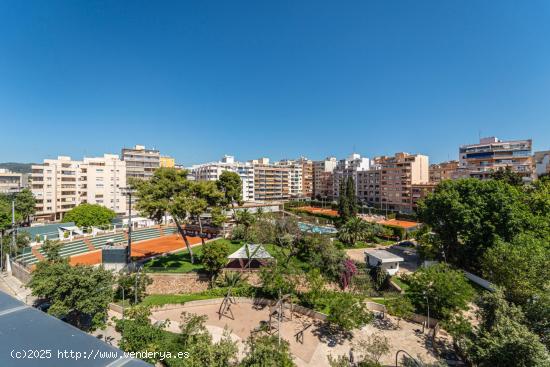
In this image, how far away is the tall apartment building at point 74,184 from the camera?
4884cm

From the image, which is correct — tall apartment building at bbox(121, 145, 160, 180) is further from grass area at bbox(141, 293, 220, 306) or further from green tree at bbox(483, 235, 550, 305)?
green tree at bbox(483, 235, 550, 305)

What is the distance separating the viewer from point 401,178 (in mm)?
60469

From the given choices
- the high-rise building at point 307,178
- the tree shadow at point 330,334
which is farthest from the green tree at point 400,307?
the high-rise building at point 307,178

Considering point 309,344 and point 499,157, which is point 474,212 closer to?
point 309,344

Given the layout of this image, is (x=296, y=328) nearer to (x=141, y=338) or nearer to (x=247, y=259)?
(x=247, y=259)

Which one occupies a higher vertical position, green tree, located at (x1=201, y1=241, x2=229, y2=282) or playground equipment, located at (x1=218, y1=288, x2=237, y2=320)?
green tree, located at (x1=201, y1=241, x2=229, y2=282)

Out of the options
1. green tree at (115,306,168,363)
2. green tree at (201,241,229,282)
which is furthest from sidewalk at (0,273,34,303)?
green tree at (201,241,229,282)

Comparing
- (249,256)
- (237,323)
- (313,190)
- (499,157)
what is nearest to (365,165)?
(313,190)

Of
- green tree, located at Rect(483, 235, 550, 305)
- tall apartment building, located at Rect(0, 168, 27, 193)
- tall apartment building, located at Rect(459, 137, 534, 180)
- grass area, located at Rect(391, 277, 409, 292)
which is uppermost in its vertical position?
tall apartment building, located at Rect(459, 137, 534, 180)

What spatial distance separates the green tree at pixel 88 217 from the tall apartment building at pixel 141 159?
2388 cm

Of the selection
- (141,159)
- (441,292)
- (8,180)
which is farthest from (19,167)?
(441,292)

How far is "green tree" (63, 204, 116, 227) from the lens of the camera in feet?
120

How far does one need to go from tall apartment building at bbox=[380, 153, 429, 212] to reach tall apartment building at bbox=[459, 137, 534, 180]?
9091mm

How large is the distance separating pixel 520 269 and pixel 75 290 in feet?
79.0
